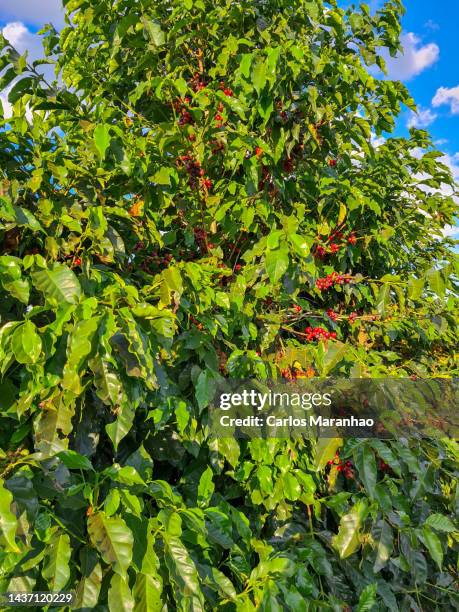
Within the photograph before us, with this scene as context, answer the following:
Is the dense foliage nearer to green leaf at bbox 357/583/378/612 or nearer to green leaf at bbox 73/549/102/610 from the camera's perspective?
green leaf at bbox 73/549/102/610

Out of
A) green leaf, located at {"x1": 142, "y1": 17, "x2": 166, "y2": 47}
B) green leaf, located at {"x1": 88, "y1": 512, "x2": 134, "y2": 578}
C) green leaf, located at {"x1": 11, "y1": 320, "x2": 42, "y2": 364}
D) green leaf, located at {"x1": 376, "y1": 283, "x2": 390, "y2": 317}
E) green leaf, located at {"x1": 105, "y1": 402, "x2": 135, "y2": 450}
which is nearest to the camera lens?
green leaf, located at {"x1": 88, "y1": 512, "x2": 134, "y2": 578}

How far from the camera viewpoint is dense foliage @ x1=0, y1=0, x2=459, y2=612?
1.34 metres

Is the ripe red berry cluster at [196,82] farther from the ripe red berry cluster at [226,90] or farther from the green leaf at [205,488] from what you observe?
the green leaf at [205,488]

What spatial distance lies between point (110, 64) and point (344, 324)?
214 cm

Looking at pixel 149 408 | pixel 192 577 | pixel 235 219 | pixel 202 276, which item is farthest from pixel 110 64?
pixel 192 577

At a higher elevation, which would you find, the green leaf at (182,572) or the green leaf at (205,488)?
the green leaf at (205,488)

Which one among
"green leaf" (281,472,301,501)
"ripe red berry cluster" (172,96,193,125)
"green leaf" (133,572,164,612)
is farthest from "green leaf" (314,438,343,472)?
"ripe red berry cluster" (172,96,193,125)

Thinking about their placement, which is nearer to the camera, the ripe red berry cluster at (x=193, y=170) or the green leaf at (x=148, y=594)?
the green leaf at (x=148, y=594)

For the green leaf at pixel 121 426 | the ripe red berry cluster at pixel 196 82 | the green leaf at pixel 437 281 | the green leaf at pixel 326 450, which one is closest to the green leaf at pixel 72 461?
the green leaf at pixel 121 426

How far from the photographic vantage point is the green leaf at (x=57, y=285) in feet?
4.79

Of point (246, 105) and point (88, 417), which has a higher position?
point (246, 105)

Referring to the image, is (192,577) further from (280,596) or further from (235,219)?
(235,219)

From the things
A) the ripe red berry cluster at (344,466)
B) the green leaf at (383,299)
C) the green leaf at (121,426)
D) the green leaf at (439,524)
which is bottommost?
the green leaf at (439,524)

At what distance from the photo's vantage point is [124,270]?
2.16 metres
